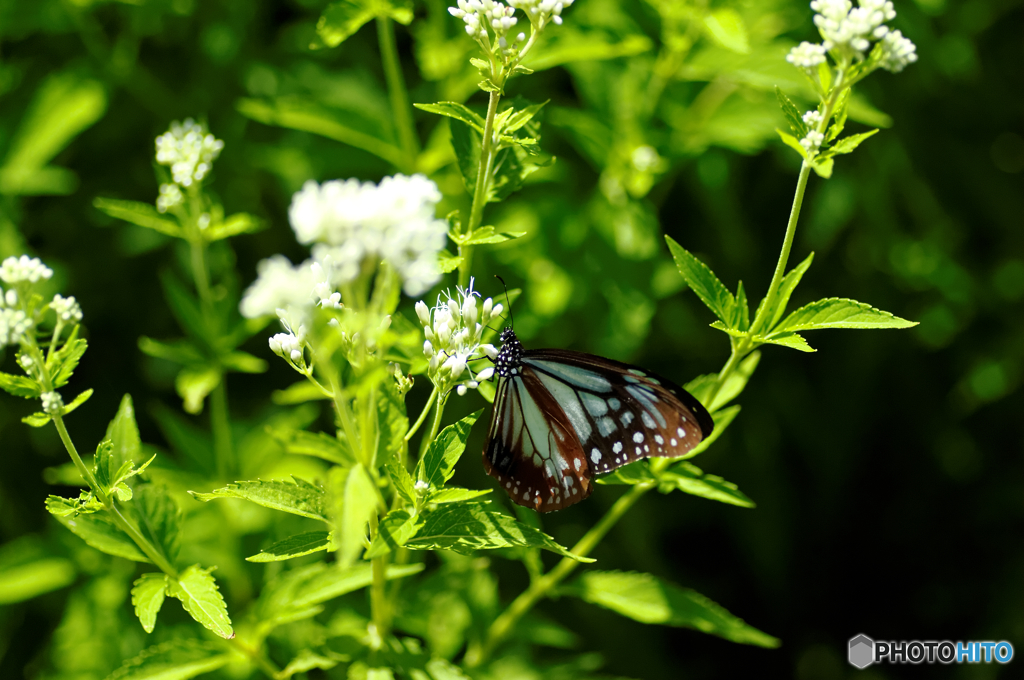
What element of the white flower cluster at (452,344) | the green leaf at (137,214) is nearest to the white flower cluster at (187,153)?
the green leaf at (137,214)

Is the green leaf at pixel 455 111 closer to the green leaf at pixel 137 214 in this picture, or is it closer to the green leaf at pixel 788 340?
the green leaf at pixel 788 340

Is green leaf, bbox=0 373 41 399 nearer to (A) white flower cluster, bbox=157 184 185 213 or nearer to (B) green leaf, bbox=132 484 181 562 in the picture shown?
(B) green leaf, bbox=132 484 181 562

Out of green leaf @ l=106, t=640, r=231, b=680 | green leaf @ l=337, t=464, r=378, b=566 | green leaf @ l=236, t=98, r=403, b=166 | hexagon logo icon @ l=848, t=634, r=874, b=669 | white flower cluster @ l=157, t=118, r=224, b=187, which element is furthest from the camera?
hexagon logo icon @ l=848, t=634, r=874, b=669

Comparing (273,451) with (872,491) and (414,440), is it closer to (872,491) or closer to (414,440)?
(414,440)

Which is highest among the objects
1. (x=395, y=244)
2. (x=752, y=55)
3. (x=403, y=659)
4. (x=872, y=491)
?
(x=752, y=55)

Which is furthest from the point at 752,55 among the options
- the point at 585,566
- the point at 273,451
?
the point at 273,451

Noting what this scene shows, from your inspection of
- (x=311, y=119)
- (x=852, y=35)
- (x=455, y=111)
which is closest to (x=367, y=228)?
(x=455, y=111)

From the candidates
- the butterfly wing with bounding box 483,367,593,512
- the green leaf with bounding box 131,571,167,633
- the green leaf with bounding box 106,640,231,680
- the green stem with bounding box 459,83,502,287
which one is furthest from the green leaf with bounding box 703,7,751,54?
the green leaf with bounding box 106,640,231,680
